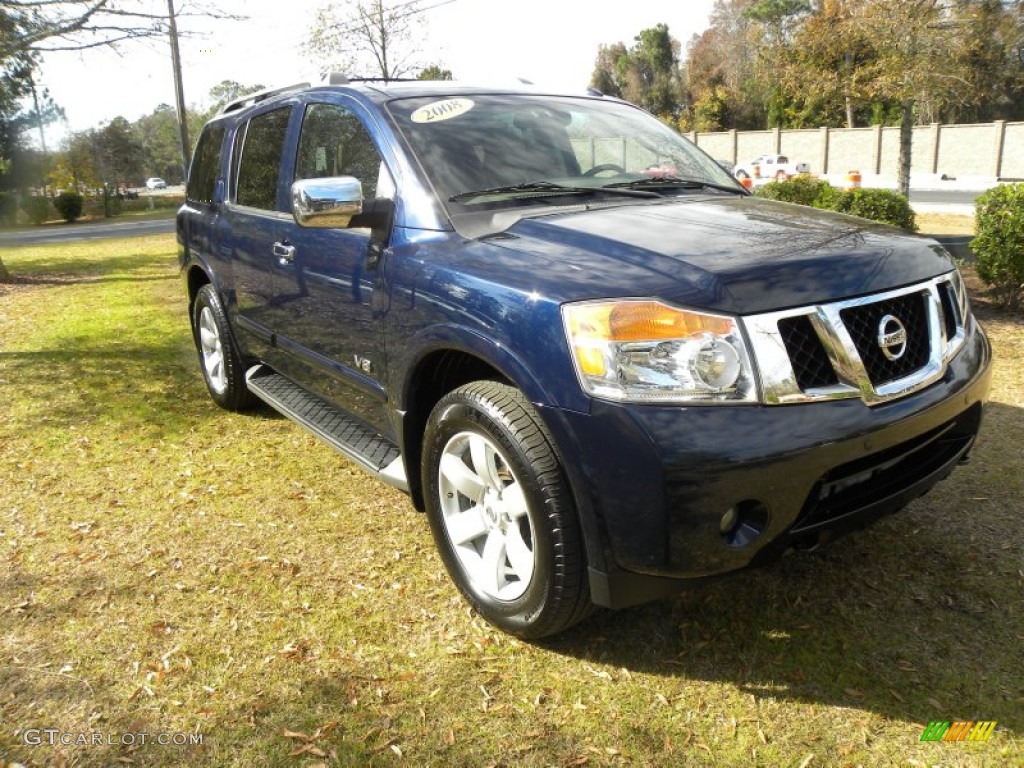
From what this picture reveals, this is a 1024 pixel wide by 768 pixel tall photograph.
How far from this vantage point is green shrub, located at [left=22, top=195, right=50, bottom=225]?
1468 inches

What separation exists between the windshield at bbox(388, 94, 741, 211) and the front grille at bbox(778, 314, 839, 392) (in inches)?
48.9

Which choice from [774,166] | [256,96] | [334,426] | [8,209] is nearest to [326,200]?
[334,426]

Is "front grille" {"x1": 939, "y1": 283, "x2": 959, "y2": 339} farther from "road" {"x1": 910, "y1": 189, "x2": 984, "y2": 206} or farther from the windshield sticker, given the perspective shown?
"road" {"x1": 910, "y1": 189, "x2": 984, "y2": 206}

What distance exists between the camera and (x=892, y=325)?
2.49 meters

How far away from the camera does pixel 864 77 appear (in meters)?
12.0

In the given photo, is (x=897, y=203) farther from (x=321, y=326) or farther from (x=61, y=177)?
(x=61, y=177)

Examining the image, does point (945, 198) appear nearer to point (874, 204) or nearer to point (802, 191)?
point (802, 191)

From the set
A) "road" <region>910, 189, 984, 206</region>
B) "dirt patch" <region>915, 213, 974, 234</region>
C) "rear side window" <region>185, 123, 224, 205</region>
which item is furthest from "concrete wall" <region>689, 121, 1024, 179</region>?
"rear side window" <region>185, 123, 224, 205</region>

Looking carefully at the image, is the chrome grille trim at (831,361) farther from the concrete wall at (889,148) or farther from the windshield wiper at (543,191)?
the concrete wall at (889,148)

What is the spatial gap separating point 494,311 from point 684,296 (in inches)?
23.6

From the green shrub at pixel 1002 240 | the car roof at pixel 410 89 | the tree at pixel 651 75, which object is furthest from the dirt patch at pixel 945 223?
the tree at pixel 651 75

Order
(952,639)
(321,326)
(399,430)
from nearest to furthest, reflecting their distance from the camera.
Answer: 1. (952,639)
2. (399,430)
3. (321,326)

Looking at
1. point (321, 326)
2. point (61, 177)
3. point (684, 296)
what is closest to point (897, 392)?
point (684, 296)

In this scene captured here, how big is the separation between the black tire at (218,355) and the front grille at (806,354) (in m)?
3.69
